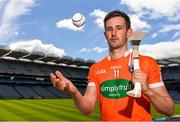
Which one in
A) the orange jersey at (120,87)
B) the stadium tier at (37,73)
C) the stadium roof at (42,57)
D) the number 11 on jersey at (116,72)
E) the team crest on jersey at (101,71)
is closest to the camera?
the orange jersey at (120,87)

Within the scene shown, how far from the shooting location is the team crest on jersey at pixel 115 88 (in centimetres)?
457

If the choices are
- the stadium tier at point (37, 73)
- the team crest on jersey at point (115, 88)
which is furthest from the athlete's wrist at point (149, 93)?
the stadium tier at point (37, 73)

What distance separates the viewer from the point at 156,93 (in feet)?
13.8

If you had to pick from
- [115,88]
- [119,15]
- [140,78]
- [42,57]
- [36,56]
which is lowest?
[115,88]

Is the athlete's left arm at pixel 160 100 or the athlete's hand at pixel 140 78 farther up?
the athlete's hand at pixel 140 78

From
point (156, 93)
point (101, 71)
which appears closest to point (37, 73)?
point (101, 71)

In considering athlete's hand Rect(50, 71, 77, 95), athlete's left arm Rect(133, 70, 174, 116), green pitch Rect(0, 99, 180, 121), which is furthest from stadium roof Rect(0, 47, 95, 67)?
athlete's left arm Rect(133, 70, 174, 116)

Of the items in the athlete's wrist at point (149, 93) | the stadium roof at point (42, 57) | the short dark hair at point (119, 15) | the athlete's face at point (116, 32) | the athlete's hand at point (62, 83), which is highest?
the stadium roof at point (42, 57)

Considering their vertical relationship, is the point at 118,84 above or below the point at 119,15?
below

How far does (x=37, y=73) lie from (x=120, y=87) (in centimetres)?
7607

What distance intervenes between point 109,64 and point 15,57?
6913cm

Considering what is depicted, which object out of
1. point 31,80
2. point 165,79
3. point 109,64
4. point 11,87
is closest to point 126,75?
point 109,64

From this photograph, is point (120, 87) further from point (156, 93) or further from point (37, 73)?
point (37, 73)

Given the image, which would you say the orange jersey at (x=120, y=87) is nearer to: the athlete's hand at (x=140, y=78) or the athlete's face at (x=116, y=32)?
the athlete's face at (x=116, y=32)
